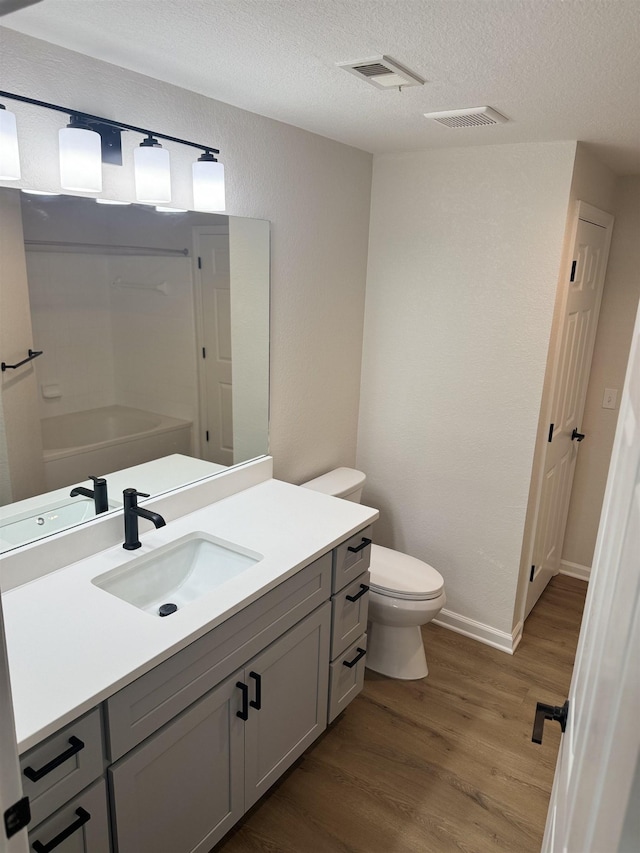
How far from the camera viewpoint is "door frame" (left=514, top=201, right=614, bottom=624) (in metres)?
2.54

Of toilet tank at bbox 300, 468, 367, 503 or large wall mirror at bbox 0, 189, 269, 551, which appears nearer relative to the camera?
large wall mirror at bbox 0, 189, 269, 551

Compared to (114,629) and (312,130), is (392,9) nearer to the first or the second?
(312,130)

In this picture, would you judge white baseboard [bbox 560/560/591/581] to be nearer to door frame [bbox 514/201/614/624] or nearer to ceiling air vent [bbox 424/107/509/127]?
door frame [bbox 514/201/614/624]

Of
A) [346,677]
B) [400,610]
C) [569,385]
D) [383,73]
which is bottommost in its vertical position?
[346,677]

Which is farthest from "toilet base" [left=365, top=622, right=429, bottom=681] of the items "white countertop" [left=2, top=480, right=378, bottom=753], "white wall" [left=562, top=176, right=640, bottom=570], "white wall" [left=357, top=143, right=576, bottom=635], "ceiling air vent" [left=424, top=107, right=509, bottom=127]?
"ceiling air vent" [left=424, top=107, right=509, bottom=127]

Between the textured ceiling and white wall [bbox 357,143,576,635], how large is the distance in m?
0.49

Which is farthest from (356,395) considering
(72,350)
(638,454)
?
(638,454)

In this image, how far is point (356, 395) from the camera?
10.3 ft

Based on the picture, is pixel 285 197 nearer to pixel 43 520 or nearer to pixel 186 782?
pixel 43 520

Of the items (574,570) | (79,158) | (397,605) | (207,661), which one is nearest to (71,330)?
(79,158)

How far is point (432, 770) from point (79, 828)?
4.45ft

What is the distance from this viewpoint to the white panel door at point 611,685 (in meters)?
0.47

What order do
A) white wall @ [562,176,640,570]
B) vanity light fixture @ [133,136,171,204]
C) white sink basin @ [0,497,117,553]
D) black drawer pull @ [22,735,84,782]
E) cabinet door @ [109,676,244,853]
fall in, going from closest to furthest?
1. black drawer pull @ [22,735,84,782]
2. cabinet door @ [109,676,244,853]
3. white sink basin @ [0,497,117,553]
4. vanity light fixture @ [133,136,171,204]
5. white wall @ [562,176,640,570]

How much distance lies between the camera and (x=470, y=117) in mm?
2076
